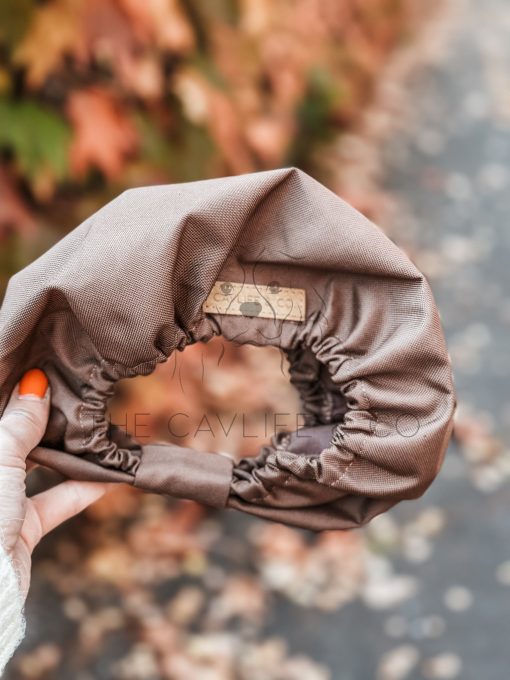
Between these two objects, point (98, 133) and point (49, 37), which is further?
point (98, 133)

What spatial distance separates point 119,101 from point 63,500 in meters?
1.29

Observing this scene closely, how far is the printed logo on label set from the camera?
1.17 m

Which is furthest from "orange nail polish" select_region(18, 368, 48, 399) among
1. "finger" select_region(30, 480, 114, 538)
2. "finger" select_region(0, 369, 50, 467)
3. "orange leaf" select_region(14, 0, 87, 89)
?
"orange leaf" select_region(14, 0, 87, 89)

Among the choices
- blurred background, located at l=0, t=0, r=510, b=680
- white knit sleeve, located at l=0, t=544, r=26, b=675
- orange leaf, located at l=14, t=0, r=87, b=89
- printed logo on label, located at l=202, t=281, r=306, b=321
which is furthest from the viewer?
blurred background, located at l=0, t=0, r=510, b=680

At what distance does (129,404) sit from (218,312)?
114cm

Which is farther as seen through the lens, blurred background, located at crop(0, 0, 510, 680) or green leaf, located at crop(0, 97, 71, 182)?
blurred background, located at crop(0, 0, 510, 680)

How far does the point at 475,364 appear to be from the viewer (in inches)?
118

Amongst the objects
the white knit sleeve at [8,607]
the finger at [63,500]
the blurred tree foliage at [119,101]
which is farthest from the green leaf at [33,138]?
the white knit sleeve at [8,607]

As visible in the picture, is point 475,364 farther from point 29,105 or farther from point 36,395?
point 36,395

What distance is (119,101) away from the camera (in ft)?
6.87

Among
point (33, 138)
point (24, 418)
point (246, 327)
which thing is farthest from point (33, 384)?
point (33, 138)

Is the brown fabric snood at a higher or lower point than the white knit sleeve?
higher

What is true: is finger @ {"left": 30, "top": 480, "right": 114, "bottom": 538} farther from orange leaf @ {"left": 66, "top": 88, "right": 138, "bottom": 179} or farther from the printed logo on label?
orange leaf @ {"left": 66, "top": 88, "right": 138, "bottom": 179}

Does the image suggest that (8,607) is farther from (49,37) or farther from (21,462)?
(49,37)
